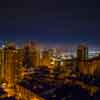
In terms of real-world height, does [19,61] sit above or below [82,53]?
below

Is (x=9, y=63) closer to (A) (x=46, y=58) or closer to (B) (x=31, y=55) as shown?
(B) (x=31, y=55)

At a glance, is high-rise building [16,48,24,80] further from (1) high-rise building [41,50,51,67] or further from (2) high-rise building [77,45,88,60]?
(2) high-rise building [77,45,88,60]

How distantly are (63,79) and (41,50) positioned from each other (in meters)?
1.92

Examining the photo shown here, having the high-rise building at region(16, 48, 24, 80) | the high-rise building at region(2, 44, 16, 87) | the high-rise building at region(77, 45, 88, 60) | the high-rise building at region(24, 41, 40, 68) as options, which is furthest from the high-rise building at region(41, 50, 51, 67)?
the high-rise building at region(77, 45, 88, 60)

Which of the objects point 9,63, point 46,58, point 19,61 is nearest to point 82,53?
point 46,58

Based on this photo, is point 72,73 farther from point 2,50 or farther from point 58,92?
point 2,50

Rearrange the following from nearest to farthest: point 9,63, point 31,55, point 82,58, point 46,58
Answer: point 82,58
point 9,63
point 31,55
point 46,58

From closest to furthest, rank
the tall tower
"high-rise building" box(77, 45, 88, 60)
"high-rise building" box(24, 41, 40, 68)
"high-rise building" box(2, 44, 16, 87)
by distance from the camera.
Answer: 1. the tall tower
2. "high-rise building" box(77, 45, 88, 60)
3. "high-rise building" box(2, 44, 16, 87)
4. "high-rise building" box(24, 41, 40, 68)

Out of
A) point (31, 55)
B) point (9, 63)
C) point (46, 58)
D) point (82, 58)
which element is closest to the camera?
point (82, 58)

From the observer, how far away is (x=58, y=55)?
5.84m

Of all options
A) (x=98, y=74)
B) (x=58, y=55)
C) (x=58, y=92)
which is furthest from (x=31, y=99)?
(x=58, y=55)

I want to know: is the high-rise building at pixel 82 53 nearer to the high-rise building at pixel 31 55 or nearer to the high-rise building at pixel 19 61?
the high-rise building at pixel 31 55

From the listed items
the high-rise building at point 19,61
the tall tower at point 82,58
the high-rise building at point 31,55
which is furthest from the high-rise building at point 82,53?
the high-rise building at point 19,61

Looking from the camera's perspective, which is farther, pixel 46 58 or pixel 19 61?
pixel 46 58
